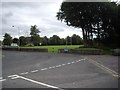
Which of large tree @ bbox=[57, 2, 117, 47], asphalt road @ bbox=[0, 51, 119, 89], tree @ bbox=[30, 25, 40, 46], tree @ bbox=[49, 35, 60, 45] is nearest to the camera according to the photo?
asphalt road @ bbox=[0, 51, 119, 89]

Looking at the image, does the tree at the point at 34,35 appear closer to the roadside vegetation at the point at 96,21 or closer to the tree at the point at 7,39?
the tree at the point at 7,39

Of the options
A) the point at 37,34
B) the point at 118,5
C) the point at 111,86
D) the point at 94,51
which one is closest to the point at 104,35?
the point at 118,5

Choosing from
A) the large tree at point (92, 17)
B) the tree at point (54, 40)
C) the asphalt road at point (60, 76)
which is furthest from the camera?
the tree at point (54, 40)

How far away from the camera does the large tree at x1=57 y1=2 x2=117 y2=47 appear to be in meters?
48.7

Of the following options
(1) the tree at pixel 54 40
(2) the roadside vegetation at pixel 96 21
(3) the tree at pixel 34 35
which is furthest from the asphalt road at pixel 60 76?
(1) the tree at pixel 54 40

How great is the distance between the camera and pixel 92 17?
49.6 metres

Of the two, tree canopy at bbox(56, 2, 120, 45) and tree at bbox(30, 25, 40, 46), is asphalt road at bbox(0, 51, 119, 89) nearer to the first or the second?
tree canopy at bbox(56, 2, 120, 45)

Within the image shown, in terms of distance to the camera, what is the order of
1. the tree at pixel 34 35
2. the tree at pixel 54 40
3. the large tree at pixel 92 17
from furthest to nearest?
the tree at pixel 54 40 → the tree at pixel 34 35 → the large tree at pixel 92 17

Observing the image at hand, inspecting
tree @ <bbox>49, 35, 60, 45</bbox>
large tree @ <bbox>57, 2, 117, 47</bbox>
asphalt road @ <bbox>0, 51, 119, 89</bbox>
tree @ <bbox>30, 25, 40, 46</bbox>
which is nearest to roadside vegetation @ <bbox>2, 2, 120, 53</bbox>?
large tree @ <bbox>57, 2, 117, 47</bbox>

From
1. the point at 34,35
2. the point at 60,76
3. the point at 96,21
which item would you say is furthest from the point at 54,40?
the point at 60,76

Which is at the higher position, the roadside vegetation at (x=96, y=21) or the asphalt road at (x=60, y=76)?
the roadside vegetation at (x=96, y=21)

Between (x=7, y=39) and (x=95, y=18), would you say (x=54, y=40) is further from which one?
(x=95, y=18)

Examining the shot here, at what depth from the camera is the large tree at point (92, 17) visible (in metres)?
48.7

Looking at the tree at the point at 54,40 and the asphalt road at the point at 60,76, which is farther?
the tree at the point at 54,40
